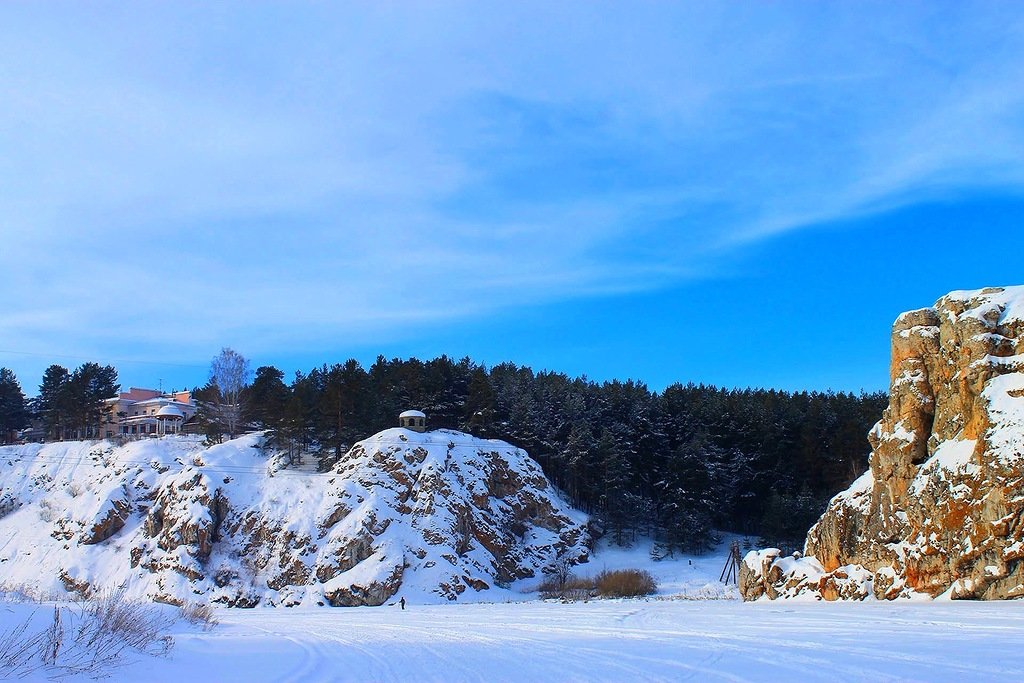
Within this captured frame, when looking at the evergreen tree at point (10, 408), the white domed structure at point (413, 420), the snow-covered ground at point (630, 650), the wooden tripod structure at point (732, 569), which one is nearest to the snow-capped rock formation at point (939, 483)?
the snow-covered ground at point (630, 650)

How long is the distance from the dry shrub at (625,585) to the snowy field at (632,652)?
23.8 metres

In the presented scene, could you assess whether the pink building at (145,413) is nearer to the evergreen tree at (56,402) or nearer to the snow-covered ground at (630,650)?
the evergreen tree at (56,402)

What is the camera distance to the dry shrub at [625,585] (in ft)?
147

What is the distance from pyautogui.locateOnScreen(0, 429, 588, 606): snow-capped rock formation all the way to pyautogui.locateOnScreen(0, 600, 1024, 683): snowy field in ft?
95.4

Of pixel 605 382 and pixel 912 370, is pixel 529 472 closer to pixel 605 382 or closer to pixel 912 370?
pixel 605 382

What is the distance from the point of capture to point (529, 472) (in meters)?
61.9

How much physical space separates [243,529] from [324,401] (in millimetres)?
15254

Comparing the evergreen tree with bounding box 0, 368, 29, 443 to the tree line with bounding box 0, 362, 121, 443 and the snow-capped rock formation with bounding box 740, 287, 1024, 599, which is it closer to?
the tree line with bounding box 0, 362, 121, 443

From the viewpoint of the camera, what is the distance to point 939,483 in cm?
3009

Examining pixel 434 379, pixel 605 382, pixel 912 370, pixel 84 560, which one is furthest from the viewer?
pixel 605 382

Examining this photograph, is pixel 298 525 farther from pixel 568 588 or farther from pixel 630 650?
pixel 630 650

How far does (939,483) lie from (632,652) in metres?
21.7

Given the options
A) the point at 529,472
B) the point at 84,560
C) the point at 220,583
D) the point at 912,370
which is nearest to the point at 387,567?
the point at 220,583

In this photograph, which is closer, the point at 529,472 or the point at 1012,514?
the point at 1012,514
